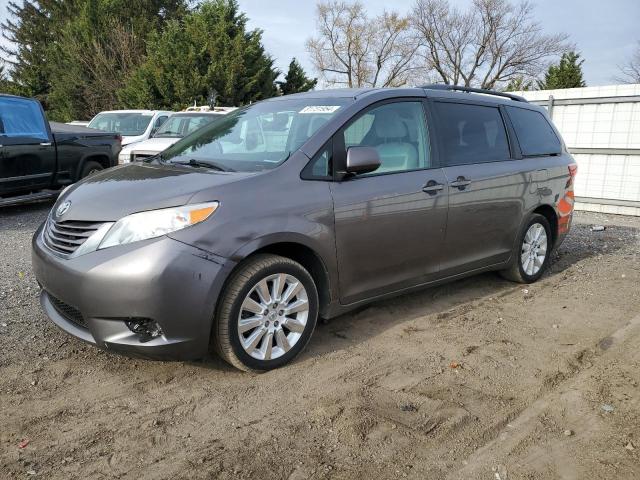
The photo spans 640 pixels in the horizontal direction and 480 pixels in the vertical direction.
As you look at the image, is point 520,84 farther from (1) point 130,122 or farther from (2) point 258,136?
(2) point 258,136

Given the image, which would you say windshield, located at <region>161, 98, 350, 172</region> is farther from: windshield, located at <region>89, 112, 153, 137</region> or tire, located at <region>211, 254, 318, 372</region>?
windshield, located at <region>89, 112, 153, 137</region>

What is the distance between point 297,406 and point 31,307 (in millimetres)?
2593

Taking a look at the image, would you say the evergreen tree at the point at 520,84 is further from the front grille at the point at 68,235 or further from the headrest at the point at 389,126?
the front grille at the point at 68,235

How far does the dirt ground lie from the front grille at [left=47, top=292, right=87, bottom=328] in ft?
1.12

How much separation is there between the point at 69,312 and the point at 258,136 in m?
1.73

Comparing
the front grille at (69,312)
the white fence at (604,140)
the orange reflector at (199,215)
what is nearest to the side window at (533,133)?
the orange reflector at (199,215)

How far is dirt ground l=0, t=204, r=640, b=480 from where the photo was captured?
2.58 meters

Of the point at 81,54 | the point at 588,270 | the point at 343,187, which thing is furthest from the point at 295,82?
the point at 343,187

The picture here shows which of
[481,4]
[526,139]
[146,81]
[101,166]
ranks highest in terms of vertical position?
[481,4]

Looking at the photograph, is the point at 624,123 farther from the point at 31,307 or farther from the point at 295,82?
the point at 295,82

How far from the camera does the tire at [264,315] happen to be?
10.5 feet

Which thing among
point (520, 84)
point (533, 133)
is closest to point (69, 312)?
point (533, 133)

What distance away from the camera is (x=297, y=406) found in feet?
10.1

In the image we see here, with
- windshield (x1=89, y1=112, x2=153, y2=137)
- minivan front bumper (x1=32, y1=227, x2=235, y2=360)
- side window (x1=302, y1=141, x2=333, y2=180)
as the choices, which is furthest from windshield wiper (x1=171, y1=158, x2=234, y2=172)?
Result: windshield (x1=89, y1=112, x2=153, y2=137)
